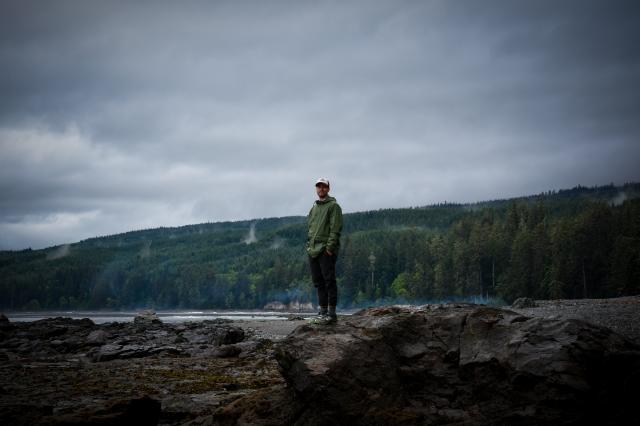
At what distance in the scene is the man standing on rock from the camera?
11.1 metres

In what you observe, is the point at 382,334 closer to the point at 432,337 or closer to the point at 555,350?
the point at 432,337

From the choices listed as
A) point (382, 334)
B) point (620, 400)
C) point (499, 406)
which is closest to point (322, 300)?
point (382, 334)

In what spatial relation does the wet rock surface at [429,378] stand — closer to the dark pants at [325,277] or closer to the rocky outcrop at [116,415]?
the rocky outcrop at [116,415]

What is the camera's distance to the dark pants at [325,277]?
36.4 ft

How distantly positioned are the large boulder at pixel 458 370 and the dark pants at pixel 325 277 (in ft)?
4.41

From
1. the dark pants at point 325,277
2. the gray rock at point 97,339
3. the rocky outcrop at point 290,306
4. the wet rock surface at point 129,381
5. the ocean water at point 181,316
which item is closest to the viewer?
the wet rock surface at point 129,381

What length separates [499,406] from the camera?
25.9 ft

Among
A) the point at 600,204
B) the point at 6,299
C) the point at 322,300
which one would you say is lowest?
the point at 6,299

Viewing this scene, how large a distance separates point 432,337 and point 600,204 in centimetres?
9044

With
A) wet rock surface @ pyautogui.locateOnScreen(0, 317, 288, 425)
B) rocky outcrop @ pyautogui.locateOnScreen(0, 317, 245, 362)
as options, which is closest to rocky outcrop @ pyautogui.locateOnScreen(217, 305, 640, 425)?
wet rock surface @ pyautogui.locateOnScreen(0, 317, 288, 425)

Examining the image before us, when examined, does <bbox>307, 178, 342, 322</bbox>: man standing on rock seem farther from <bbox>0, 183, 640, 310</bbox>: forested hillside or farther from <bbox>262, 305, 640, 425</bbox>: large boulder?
<bbox>0, 183, 640, 310</bbox>: forested hillside

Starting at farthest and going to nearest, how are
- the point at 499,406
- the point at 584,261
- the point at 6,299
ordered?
the point at 6,299 < the point at 584,261 < the point at 499,406

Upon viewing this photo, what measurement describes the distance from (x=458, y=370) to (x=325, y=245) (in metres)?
4.00

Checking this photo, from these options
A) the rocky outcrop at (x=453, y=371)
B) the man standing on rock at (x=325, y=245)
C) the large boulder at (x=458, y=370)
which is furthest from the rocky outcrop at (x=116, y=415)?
the man standing on rock at (x=325, y=245)
